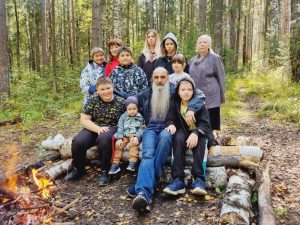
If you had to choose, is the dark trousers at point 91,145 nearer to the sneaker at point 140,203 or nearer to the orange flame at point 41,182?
the orange flame at point 41,182

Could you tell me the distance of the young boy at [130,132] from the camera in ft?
18.0

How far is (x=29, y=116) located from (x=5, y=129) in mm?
1268

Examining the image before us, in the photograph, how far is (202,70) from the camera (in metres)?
6.32

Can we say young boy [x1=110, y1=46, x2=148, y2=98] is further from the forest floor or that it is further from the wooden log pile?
the forest floor

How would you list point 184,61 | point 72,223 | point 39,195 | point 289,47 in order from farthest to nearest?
1. point 289,47
2. point 184,61
3. point 39,195
4. point 72,223

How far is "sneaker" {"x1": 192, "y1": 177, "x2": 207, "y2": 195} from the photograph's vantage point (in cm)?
471

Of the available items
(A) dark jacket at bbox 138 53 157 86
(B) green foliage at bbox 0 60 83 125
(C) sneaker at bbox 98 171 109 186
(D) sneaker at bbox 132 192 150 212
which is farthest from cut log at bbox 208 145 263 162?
(B) green foliage at bbox 0 60 83 125

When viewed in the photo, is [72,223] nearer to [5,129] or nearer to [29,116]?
[5,129]

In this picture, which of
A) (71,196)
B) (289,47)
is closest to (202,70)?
(71,196)

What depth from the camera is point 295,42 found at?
1255 centimetres

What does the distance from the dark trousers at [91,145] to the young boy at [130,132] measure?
0.43 ft

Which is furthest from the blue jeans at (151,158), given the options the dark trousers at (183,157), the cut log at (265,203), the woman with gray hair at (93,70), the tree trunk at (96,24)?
the tree trunk at (96,24)

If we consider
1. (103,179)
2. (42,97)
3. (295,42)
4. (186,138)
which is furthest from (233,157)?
(42,97)

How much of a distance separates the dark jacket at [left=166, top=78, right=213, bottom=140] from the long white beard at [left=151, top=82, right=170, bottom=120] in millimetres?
193
